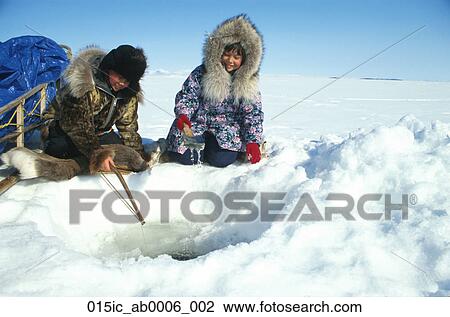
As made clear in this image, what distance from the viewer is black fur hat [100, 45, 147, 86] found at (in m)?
2.30

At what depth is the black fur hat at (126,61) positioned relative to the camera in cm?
230

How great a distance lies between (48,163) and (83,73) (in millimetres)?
660

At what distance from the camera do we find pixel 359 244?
174cm

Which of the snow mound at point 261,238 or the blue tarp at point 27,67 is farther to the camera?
the blue tarp at point 27,67

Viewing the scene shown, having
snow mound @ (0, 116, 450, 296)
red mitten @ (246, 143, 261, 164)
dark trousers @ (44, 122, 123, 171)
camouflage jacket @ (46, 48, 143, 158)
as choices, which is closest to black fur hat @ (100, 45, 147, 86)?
camouflage jacket @ (46, 48, 143, 158)

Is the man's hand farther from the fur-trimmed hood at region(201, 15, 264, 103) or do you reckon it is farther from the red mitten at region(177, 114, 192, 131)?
the fur-trimmed hood at region(201, 15, 264, 103)

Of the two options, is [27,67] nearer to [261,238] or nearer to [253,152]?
[253,152]

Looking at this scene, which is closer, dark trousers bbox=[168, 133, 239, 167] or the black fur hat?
the black fur hat

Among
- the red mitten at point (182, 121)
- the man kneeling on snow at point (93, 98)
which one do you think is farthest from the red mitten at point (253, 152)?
the man kneeling on snow at point (93, 98)

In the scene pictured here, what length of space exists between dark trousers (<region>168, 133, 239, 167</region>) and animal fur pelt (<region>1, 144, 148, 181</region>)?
482 mm

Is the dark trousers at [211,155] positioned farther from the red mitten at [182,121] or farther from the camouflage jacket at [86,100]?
the camouflage jacket at [86,100]

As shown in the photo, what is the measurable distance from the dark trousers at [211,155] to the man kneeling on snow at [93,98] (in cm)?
61

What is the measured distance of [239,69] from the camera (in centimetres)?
285

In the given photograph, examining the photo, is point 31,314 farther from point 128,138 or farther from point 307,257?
point 128,138
